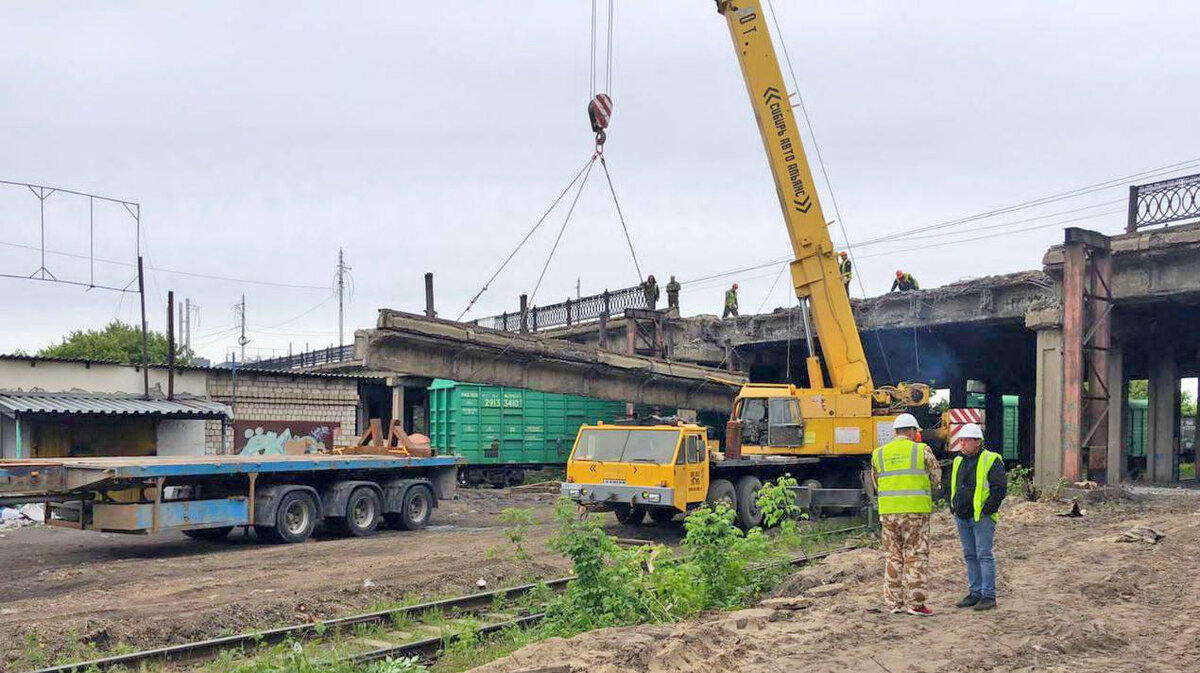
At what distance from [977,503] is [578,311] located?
89.1 ft

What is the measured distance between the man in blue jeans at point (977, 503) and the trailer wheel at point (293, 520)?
10.6 metres

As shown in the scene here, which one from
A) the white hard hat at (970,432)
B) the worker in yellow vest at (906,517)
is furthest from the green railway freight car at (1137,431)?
the white hard hat at (970,432)

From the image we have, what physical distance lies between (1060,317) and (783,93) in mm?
8588

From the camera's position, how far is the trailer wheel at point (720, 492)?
1606 cm

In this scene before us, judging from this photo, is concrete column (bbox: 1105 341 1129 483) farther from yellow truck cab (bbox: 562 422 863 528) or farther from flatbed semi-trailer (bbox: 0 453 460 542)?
flatbed semi-trailer (bbox: 0 453 460 542)

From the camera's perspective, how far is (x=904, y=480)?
28.5ft

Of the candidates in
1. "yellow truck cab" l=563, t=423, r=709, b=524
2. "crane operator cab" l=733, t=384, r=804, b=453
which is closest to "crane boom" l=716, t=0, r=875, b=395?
"crane operator cab" l=733, t=384, r=804, b=453

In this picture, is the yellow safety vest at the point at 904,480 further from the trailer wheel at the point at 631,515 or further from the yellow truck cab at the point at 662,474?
the trailer wheel at the point at 631,515

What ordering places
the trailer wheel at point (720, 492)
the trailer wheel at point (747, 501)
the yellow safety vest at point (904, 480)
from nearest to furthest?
the yellow safety vest at point (904, 480) < the trailer wheel at point (720, 492) < the trailer wheel at point (747, 501)

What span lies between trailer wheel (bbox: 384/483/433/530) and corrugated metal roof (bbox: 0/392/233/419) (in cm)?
841

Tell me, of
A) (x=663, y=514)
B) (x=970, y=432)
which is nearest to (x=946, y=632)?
(x=970, y=432)

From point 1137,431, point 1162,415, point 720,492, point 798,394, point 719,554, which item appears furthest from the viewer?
point 1137,431

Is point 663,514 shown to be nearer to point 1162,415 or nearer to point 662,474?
point 662,474

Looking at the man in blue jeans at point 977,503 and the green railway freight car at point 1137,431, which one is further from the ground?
the man in blue jeans at point 977,503
